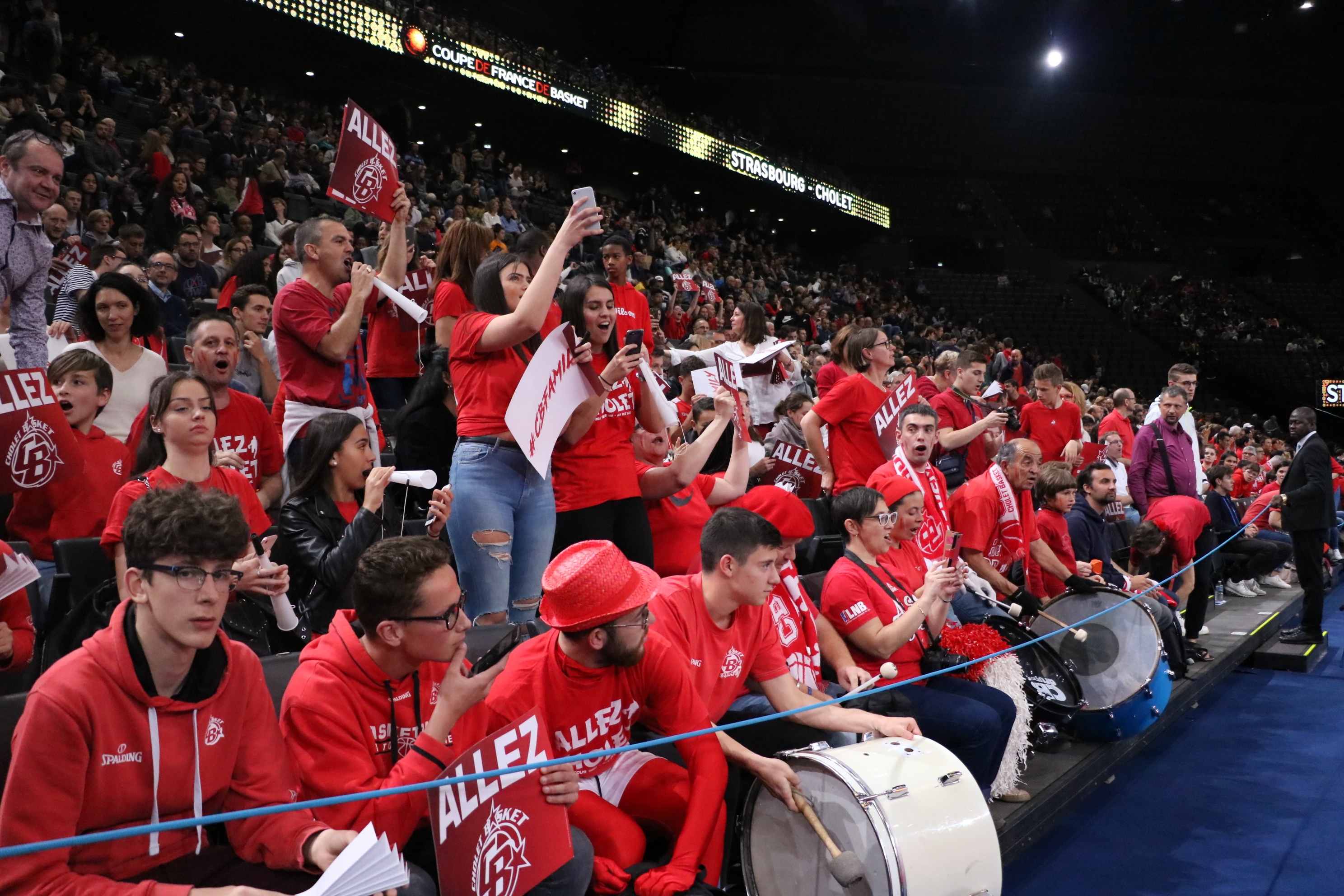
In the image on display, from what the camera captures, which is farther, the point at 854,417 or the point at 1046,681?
the point at 854,417

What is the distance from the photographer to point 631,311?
16.5 feet

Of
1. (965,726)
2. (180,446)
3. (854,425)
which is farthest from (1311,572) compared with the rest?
(180,446)

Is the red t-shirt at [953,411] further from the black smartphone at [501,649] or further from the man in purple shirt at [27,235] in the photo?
the man in purple shirt at [27,235]

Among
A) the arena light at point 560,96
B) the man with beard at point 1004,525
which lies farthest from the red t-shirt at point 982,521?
the arena light at point 560,96

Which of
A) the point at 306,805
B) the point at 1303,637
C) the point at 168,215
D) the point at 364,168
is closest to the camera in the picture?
the point at 306,805

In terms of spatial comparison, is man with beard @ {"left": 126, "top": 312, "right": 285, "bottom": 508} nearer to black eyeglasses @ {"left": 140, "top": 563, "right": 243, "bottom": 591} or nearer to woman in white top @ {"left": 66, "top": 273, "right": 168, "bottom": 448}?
woman in white top @ {"left": 66, "top": 273, "right": 168, "bottom": 448}

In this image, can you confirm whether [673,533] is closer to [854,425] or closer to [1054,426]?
[854,425]

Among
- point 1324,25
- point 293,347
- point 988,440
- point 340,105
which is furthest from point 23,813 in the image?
point 1324,25

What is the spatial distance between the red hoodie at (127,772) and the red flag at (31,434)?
1.48m

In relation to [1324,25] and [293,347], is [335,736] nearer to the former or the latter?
[293,347]

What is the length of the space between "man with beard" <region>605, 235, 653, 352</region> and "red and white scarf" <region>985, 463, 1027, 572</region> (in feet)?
6.25

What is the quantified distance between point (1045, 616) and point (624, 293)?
2668mm

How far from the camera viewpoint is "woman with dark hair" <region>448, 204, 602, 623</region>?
10.5 ft

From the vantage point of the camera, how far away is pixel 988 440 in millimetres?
6859
